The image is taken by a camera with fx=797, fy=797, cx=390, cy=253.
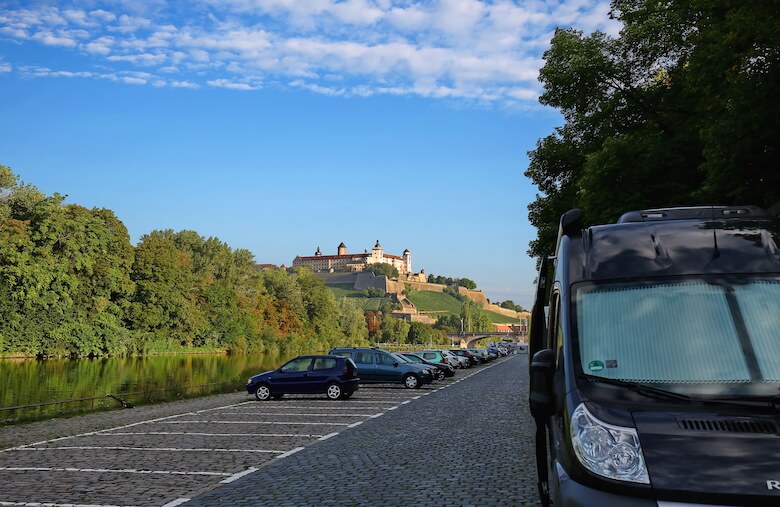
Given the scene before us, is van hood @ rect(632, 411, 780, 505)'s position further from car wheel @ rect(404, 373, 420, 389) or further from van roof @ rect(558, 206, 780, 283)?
car wheel @ rect(404, 373, 420, 389)

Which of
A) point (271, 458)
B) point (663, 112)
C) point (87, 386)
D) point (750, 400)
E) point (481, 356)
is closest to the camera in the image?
point (750, 400)

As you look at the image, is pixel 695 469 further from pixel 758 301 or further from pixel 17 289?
pixel 17 289

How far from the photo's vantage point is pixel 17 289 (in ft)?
204

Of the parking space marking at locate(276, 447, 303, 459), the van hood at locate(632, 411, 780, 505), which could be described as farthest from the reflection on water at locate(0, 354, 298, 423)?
the van hood at locate(632, 411, 780, 505)

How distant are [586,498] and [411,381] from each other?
27.5 metres

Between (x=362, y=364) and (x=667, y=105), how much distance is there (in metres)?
15.1

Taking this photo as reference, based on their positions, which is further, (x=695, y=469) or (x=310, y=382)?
(x=310, y=382)

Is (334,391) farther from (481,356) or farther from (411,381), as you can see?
(481,356)

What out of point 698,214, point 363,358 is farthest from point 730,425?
point 363,358

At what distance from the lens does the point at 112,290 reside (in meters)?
74.1

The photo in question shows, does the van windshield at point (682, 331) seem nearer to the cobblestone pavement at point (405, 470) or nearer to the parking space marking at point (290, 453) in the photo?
the cobblestone pavement at point (405, 470)

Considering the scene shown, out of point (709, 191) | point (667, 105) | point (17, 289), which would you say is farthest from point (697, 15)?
point (17, 289)

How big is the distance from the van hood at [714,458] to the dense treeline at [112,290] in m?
64.0

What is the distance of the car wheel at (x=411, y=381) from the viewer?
31.5 m
